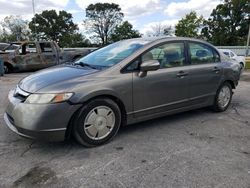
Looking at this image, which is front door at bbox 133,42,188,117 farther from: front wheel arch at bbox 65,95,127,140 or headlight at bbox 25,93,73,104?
headlight at bbox 25,93,73,104

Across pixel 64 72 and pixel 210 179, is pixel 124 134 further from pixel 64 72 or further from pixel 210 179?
pixel 210 179

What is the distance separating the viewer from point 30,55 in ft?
42.9

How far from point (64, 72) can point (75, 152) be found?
1.15 metres

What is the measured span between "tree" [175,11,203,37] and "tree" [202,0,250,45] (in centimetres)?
328

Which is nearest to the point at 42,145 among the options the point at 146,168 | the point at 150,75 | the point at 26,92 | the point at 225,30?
the point at 26,92

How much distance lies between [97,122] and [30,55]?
1029 cm

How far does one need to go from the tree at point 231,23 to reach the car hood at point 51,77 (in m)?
52.5

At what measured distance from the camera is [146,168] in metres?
3.26

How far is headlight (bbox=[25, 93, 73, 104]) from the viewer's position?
11.3 feet

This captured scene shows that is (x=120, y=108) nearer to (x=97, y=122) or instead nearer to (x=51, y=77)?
(x=97, y=122)

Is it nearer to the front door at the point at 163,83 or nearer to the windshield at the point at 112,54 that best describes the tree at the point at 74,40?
the windshield at the point at 112,54

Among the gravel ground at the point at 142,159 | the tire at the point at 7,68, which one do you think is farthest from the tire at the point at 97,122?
the tire at the point at 7,68

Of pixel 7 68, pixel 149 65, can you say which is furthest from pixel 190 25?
pixel 149 65

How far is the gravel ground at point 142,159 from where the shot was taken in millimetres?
3005
